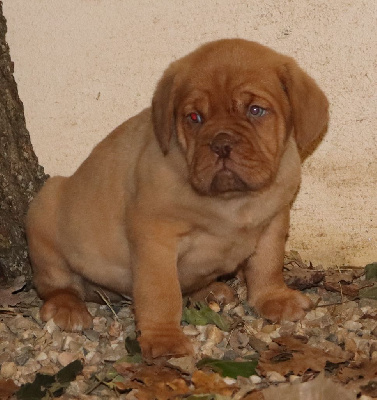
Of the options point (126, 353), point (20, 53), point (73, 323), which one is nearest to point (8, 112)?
point (20, 53)

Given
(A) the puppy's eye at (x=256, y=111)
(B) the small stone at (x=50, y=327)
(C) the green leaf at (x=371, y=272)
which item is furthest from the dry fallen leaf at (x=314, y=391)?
(C) the green leaf at (x=371, y=272)

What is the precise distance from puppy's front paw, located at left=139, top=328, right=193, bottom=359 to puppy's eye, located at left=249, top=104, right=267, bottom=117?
4.04ft

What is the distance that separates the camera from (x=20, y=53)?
5.63 m

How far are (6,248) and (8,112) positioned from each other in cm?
93

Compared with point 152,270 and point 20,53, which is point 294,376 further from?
point 20,53

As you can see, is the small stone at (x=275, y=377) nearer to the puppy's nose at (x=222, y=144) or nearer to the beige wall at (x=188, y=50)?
the puppy's nose at (x=222, y=144)

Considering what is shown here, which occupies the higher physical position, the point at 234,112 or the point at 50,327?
the point at 234,112

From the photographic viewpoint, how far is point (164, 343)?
4.18 meters

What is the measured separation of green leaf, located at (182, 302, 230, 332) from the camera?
15.3 ft

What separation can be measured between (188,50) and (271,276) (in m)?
1.70

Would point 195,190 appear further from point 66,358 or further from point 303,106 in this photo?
point 66,358

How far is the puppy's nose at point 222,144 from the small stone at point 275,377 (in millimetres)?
1126

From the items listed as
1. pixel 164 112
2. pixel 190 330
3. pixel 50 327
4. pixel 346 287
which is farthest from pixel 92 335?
pixel 346 287

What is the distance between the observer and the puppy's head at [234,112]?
4.18m
